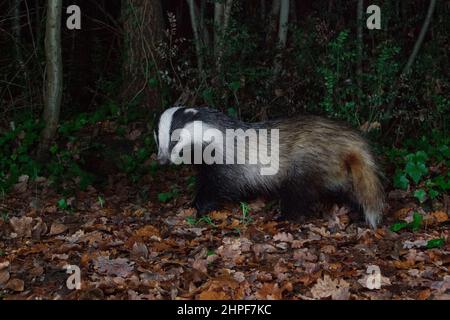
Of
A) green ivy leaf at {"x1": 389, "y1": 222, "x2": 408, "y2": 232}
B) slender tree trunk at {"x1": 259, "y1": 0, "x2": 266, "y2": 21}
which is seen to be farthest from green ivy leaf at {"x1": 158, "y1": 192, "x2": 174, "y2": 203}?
slender tree trunk at {"x1": 259, "y1": 0, "x2": 266, "y2": 21}

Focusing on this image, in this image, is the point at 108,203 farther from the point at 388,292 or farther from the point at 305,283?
the point at 388,292

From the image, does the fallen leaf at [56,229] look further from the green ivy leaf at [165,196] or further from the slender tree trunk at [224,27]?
the slender tree trunk at [224,27]

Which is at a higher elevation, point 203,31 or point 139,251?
point 203,31

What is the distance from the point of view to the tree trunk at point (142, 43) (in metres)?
7.14

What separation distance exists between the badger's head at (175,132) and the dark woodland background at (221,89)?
64 cm

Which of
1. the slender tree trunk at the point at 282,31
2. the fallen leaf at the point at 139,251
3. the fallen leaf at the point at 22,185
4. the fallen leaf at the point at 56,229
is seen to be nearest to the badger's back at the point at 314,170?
the fallen leaf at the point at 139,251

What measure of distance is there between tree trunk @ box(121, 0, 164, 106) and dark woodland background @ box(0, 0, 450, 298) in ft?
0.04

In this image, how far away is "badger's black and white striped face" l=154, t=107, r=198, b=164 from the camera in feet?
16.2

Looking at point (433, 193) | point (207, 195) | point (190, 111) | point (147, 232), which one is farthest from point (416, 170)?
point (147, 232)

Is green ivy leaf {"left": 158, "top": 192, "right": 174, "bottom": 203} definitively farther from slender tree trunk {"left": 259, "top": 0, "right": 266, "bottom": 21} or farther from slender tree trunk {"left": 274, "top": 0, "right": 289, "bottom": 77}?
slender tree trunk {"left": 259, "top": 0, "right": 266, "bottom": 21}

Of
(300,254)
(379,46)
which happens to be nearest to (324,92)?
(379,46)

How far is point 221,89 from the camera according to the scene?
22.5 ft

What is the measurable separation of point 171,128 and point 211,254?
129cm

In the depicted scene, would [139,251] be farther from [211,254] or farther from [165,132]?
[165,132]
